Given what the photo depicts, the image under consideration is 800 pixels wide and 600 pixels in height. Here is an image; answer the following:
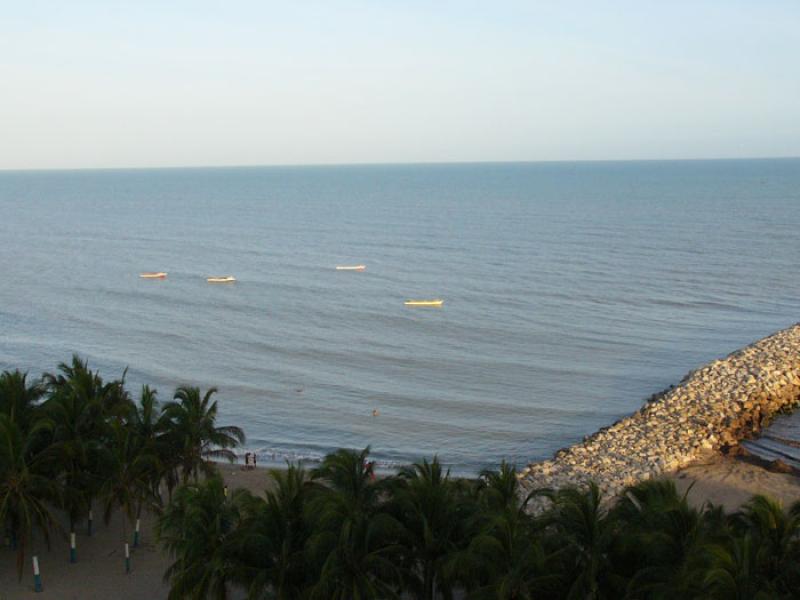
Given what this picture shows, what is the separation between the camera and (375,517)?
2025 centimetres

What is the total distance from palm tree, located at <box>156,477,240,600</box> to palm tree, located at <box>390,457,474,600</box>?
379cm

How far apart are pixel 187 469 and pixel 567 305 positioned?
153 ft

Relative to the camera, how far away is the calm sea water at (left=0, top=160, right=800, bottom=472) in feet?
149

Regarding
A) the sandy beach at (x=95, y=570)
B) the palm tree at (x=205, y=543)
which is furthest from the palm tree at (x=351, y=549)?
the sandy beach at (x=95, y=570)

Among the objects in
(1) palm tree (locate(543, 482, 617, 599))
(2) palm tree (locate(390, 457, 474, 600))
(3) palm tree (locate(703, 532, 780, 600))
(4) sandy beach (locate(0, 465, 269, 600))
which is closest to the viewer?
(3) palm tree (locate(703, 532, 780, 600))

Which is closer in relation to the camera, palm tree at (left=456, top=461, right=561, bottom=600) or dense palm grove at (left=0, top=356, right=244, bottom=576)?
palm tree at (left=456, top=461, right=561, bottom=600)

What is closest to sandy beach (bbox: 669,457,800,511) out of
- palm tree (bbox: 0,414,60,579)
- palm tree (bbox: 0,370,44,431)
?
palm tree (bbox: 0,414,60,579)

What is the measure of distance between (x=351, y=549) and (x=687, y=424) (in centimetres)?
2532

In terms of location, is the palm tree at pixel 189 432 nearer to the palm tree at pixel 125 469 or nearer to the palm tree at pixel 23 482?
the palm tree at pixel 125 469

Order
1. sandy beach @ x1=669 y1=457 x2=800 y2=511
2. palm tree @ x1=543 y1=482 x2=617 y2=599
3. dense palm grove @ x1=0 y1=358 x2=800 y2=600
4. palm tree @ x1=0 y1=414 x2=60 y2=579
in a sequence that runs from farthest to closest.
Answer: sandy beach @ x1=669 y1=457 x2=800 y2=511, palm tree @ x1=0 y1=414 x2=60 y2=579, palm tree @ x1=543 y1=482 x2=617 y2=599, dense palm grove @ x1=0 y1=358 x2=800 y2=600

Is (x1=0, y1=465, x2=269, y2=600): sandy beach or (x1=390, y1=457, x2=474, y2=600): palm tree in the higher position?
(x1=390, y1=457, x2=474, y2=600): palm tree

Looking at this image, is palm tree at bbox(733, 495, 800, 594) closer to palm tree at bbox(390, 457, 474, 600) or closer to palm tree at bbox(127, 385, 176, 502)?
palm tree at bbox(390, 457, 474, 600)

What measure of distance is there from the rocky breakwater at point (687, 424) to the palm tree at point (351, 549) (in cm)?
1412

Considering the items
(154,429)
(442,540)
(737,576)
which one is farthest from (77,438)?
(737,576)
